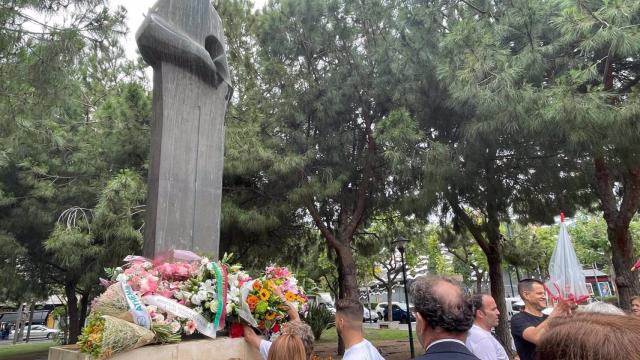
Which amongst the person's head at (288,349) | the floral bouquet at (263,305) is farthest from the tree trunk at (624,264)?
the person's head at (288,349)

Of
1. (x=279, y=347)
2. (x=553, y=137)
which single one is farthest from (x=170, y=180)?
(x=553, y=137)

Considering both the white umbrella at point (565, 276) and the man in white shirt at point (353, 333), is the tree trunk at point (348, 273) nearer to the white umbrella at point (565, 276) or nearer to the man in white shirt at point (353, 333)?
the white umbrella at point (565, 276)

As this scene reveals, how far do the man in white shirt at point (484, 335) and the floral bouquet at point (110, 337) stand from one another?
2098 millimetres

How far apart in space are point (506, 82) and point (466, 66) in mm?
680

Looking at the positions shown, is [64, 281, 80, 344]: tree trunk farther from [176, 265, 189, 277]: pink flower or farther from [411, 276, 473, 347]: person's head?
[411, 276, 473, 347]: person's head

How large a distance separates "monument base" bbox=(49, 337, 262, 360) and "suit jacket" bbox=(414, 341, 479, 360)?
1.65m

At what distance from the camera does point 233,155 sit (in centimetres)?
877

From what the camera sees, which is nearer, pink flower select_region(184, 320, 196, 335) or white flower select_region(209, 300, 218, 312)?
pink flower select_region(184, 320, 196, 335)

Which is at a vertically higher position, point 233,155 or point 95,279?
point 233,155

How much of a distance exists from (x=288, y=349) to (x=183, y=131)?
8.40ft

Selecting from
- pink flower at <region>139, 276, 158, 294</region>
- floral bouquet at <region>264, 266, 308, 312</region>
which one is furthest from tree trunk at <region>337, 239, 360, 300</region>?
pink flower at <region>139, 276, 158, 294</region>

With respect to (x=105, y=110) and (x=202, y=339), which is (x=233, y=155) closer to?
(x=105, y=110)

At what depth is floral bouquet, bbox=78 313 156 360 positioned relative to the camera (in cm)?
252

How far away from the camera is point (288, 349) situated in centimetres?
246
